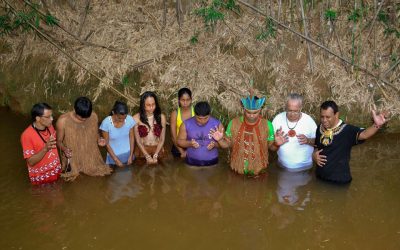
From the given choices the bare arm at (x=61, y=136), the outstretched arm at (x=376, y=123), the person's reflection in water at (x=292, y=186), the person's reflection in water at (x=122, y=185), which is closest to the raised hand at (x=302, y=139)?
the person's reflection in water at (x=292, y=186)

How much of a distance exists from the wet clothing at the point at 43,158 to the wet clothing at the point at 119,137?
705 millimetres

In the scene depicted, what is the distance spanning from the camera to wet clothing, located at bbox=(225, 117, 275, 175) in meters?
4.81

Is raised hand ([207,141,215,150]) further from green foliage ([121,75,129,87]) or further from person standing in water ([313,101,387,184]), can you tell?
green foliage ([121,75,129,87])

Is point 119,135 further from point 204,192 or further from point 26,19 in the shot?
point 26,19

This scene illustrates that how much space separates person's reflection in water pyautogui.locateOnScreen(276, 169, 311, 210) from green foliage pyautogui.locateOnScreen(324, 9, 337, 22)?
10.5 feet

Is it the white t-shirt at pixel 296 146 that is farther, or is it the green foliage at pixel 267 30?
the green foliage at pixel 267 30

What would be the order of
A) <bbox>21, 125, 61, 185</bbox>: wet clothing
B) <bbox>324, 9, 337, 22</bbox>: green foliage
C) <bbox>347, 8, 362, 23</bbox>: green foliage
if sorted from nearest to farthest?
<bbox>21, 125, 61, 185</bbox>: wet clothing < <bbox>324, 9, 337, 22</bbox>: green foliage < <bbox>347, 8, 362, 23</bbox>: green foliage

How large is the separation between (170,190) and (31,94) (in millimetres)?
4257

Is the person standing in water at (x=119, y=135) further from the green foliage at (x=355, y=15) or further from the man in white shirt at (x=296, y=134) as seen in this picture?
the green foliage at (x=355, y=15)

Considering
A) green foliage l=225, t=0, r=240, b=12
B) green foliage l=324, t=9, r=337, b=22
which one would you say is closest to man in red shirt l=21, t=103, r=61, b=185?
green foliage l=225, t=0, r=240, b=12

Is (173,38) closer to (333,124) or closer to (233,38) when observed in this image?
(233,38)

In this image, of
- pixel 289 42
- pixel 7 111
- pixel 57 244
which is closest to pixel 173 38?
pixel 289 42

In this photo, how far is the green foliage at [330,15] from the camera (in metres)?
6.86

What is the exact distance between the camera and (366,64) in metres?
7.17
